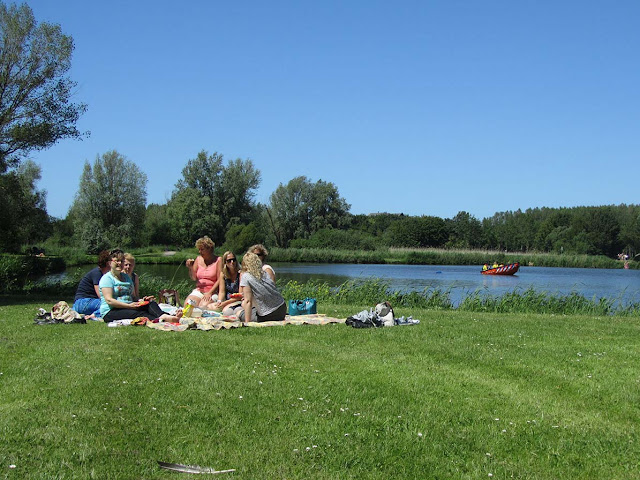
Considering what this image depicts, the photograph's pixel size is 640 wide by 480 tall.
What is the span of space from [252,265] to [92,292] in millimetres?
3259

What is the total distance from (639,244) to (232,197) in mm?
58127

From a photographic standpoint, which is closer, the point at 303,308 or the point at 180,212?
the point at 303,308

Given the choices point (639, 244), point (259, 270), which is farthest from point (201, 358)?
point (639, 244)

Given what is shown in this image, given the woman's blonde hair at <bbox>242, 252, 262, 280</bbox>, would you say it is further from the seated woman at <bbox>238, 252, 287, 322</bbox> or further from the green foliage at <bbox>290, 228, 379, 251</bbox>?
the green foliage at <bbox>290, 228, 379, 251</bbox>

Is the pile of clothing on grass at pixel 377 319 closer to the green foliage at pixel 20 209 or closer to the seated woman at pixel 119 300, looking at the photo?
the seated woman at pixel 119 300

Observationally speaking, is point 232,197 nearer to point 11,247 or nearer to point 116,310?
point 11,247

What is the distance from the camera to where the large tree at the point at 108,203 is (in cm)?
5084

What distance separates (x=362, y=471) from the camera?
12.3 ft

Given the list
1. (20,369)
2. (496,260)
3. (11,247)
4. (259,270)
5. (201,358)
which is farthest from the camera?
(496,260)

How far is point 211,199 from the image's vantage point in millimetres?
61156

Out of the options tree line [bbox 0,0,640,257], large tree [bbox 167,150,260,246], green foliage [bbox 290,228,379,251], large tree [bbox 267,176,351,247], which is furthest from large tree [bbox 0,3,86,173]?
large tree [bbox 267,176,351,247]

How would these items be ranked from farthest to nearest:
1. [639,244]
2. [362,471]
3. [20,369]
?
[639,244] < [20,369] < [362,471]

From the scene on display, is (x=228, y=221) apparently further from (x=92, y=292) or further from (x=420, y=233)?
(x=92, y=292)

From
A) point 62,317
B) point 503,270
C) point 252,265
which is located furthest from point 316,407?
point 503,270
